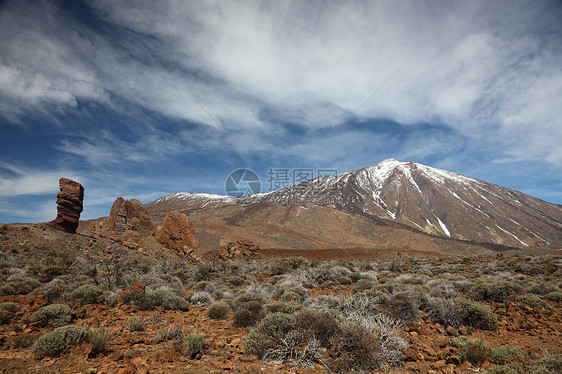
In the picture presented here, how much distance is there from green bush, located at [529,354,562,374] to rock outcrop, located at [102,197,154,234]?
106 ft

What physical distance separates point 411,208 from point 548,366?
128311 mm

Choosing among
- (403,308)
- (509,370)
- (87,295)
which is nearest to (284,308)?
(403,308)

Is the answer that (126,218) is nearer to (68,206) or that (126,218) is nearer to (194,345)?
(68,206)

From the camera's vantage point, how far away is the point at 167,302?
25.6ft

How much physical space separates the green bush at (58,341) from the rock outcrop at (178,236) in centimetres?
2361

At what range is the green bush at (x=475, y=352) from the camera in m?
4.36

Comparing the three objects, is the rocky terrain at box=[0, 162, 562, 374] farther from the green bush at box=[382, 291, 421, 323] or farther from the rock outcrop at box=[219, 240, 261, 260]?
the rock outcrop at box=[219, 240, 261, 260]

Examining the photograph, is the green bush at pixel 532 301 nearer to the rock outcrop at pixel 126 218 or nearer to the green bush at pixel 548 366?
the green bush at pixel 548 366

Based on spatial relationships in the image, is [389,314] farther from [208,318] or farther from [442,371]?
[208,318]

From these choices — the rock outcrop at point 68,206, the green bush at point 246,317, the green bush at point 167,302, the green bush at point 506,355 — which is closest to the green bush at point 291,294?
the green bush at point 246,317

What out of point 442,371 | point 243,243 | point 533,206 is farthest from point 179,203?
point 533,206

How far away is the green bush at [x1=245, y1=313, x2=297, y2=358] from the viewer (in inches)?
182

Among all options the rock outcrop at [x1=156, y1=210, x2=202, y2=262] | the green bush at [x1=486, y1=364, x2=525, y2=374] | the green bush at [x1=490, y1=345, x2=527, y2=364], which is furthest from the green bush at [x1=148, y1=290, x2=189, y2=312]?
the rock outcrop at [x1=156, y1=210, x2=202, y2=262]

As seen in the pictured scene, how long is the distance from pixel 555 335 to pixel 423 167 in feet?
625
